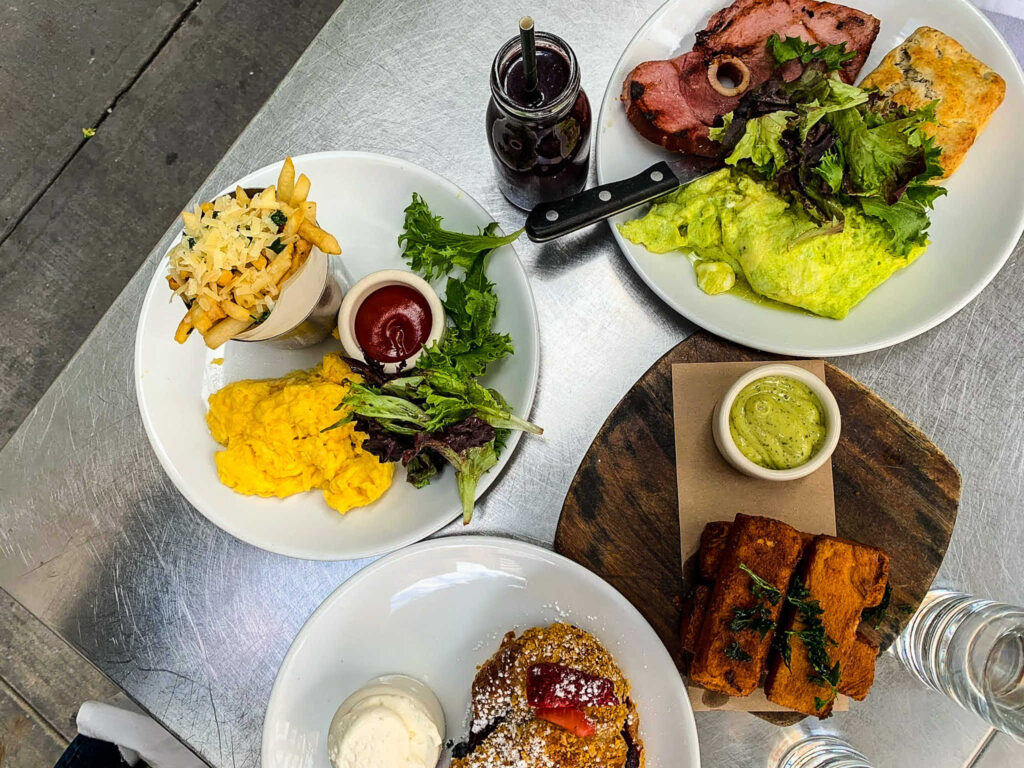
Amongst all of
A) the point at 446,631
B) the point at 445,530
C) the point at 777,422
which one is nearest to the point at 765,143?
the point at 777,422

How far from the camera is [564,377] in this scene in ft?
7.25

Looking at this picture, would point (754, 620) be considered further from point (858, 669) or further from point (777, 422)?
point (777, 422)

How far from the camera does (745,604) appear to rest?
6.02ft

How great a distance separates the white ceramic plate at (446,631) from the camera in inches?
77.0

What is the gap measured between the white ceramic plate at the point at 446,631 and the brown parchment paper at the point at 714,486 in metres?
0.21

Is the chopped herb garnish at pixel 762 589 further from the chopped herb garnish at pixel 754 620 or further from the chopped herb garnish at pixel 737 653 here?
the chopped herb garnish at pixel 737 653

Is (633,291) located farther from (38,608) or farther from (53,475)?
(38,608)

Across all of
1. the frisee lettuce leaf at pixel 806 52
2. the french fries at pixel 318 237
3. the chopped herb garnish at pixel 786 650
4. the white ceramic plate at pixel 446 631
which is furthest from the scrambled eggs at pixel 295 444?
the frisee lettuce leaf at pixel 806 52

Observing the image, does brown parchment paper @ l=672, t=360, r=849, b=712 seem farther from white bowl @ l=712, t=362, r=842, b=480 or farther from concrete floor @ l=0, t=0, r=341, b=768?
concrete floor @ l=0, t=0, r=341, b=768

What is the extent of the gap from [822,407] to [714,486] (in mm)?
357

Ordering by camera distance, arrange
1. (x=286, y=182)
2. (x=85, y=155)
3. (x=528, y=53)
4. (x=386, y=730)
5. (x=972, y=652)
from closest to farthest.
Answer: (x=528, y=53)
(x=286, y=182)
(x=386, y=730)
(x=972, y=652)
(x=85, y=155)

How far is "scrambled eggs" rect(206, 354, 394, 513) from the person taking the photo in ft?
6.20

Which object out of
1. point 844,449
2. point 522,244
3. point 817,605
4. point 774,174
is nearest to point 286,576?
point 522,244

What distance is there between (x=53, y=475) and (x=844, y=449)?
2432 mm
